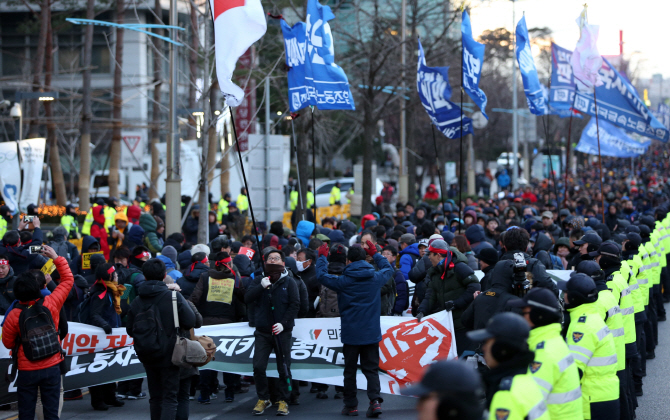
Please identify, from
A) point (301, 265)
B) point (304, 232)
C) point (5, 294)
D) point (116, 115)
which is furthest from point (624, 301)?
point (116, 115)

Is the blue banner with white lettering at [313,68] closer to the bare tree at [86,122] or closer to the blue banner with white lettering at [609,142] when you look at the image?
the blue banner with white lettering at [609,142]

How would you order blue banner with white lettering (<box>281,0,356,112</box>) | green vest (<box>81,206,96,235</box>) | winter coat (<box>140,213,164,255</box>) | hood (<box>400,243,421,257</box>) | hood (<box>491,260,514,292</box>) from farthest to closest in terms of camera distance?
green vest (<box>81,206,96,235</box>), winter coat (<box>140,213,164,255</box>), blue banner with white lettering (<box>281,0,356,112</box>), hood (<box>400,243,421,257</box>), hood (<box>491,260,514,292</box>)

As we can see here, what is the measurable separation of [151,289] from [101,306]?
2.23 metres

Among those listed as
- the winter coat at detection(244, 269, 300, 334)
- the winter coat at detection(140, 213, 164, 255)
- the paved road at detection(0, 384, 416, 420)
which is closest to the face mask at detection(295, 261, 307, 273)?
the winter coat at detection(244, 269, 300, 334)

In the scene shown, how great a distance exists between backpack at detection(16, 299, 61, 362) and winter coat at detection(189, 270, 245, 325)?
2.15 m

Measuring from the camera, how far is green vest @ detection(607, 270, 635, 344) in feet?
22.7

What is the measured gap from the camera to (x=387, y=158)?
65.6 meters

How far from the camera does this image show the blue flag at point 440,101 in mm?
14125

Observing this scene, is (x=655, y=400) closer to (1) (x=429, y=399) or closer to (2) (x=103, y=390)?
(2) (x=103, y=390)

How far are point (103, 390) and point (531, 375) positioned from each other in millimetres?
6038

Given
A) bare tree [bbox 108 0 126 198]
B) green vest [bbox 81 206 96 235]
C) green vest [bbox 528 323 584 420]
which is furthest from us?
bare tree [bbox 108 0 126 198]

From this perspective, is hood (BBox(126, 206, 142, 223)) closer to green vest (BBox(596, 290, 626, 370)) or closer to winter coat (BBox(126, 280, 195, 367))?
winter coat (BBox(126, 280, 195, 367))

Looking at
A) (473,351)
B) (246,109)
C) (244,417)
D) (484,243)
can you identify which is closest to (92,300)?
(244,417)

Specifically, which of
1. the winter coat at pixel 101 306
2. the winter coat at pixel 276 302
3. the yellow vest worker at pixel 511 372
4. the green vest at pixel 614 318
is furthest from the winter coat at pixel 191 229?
the yellow vest worker at pixel 511 372
